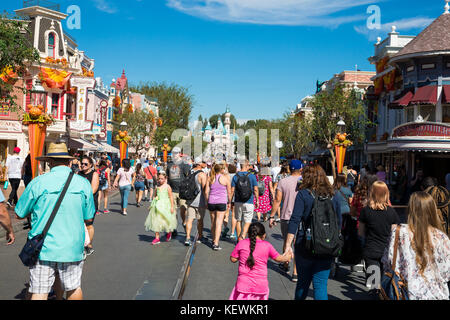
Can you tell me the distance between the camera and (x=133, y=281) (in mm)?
6418

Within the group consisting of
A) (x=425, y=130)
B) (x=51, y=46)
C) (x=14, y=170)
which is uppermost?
(x=51, y=46)

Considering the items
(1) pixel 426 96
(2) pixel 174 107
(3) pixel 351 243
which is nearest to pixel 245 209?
(3) pixel 351 243

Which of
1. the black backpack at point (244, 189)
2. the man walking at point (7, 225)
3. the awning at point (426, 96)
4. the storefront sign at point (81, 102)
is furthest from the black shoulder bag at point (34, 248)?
the storefront sign at point (81, 102)

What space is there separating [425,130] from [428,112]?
8.55ft

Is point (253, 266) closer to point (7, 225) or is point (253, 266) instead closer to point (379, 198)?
point (379, 198)

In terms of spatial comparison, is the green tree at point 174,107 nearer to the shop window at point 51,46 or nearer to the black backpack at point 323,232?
the shop window at point 51,46

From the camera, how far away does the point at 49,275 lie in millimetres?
4137

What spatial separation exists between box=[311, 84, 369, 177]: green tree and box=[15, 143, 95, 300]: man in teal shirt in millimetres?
32324

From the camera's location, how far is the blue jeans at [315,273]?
4.69 metres

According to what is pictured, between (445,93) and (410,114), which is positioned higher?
(445,93)

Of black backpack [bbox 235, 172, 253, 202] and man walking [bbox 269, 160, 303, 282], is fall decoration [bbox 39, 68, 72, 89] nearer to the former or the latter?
black backpack [bbox 235, 172, 253, 202]

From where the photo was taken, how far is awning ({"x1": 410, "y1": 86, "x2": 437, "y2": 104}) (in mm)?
22516
